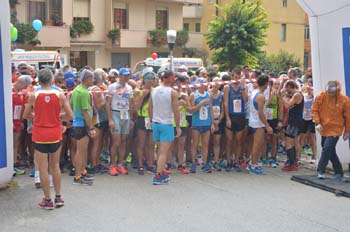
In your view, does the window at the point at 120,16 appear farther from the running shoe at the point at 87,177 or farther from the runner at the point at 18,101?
the running shoe at the point at 87,177

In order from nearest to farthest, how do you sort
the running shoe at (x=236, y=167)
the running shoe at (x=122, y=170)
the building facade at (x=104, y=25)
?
the running shoe at (x=122, y=170) → the running shoe at (x=236, y=167) → the building facade at (x=104, y=25)

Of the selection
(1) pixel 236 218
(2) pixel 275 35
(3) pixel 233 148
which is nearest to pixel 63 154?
(3) pixel 233 148

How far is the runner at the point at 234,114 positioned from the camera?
32.9 ft

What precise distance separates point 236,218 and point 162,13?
111 ft

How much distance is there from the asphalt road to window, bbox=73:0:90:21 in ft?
85.1

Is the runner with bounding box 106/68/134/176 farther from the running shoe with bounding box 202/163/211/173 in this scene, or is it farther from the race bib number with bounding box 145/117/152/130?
the running shoe with bounding box 202/163/211/173

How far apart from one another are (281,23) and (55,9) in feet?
79.7

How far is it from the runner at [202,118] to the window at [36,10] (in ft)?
78.9

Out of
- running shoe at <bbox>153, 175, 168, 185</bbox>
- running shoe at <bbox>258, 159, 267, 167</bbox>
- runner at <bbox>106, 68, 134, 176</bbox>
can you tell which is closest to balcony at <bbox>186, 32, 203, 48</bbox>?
running shoe at <bbox>258, 159, 267, 167</bbox>

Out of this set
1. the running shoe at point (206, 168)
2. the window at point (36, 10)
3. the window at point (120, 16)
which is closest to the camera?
the running shoe at point (206, 168)

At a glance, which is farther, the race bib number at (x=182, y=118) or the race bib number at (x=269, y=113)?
the race bib number at (x=269, y=113)

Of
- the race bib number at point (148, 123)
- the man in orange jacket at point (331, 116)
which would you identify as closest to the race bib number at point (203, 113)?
the race bib number at point (148, 123)

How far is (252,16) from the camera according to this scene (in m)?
34.3

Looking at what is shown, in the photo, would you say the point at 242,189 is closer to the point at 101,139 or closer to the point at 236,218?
the point at 236,218
